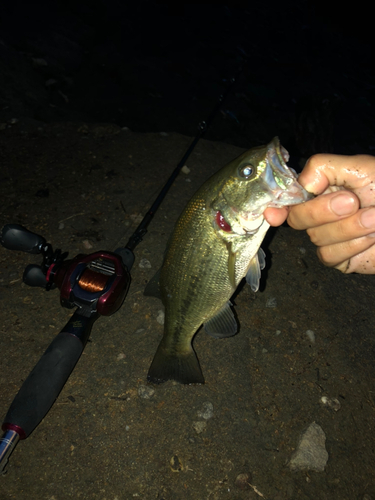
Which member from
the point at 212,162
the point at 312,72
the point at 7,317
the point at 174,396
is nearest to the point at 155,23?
the point at 312,72

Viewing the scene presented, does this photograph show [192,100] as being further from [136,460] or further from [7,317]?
[136,460]

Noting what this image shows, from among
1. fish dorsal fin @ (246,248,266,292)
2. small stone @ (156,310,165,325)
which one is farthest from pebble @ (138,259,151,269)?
fish dorsal fin @ (246,248,266,292)

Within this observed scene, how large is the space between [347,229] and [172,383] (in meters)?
2.07

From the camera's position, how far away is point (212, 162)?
16.9 feet

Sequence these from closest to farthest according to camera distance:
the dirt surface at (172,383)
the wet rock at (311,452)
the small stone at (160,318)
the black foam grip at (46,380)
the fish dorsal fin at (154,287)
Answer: the black foam grip at (46,380) < the dirt surface at (172,383) < the wet rock at (311,452) < the fish dorsal fin at (154,287) < the small stone at (160,318)

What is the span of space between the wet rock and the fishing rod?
205 cm

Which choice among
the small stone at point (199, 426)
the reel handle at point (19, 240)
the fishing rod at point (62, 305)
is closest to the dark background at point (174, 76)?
the reel handle at point (19, 240)

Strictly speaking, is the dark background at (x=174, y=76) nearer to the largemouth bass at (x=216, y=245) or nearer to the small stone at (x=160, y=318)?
the small stone at (x=160, y=318)

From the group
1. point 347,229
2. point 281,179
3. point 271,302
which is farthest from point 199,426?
point 281,179

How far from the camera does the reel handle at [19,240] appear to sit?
285 centimetres

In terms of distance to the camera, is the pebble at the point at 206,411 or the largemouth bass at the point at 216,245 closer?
the largemouth bass at the point at 216,245

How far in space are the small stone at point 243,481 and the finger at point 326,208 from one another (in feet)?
7.06

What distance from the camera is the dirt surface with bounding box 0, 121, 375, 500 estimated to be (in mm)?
2543

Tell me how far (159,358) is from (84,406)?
31.4 inches
